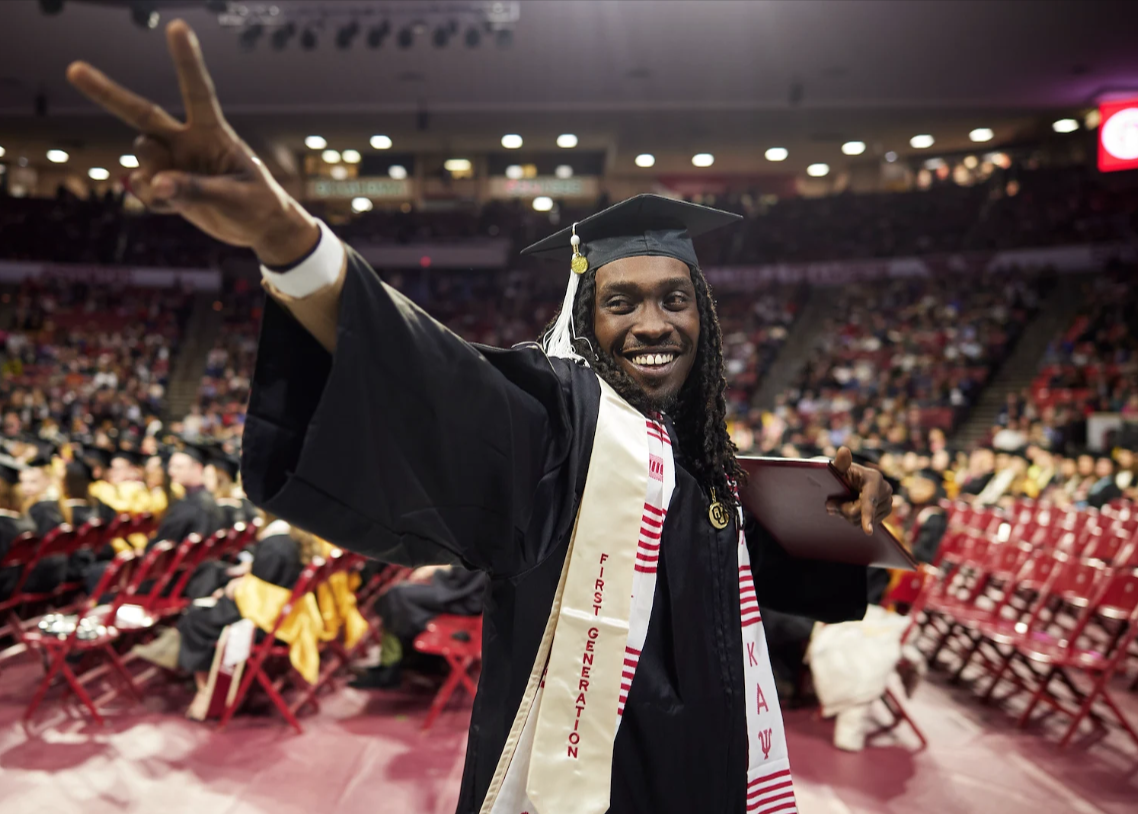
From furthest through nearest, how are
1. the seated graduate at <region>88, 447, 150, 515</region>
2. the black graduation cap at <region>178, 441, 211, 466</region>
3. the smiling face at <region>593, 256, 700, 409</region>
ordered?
the seated graduate at <region>88, 447, 150, 515</region> → the black graduation cap at <region>178, 441, 211, 466</region> → the smiling face at <region>593, 256, 700, 409</region>

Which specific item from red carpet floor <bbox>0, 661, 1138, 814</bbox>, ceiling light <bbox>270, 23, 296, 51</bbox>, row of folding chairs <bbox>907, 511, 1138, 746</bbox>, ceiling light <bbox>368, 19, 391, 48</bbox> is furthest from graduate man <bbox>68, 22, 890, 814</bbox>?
ceiling light <bbox>270, 23, 296, 51</bbox>

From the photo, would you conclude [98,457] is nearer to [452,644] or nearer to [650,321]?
[452,644]

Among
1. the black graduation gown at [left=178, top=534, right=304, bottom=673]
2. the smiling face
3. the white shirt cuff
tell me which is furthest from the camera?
the black graduation gown at [left=178, top=534, right=304, bottom=673]

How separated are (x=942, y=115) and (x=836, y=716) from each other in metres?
17.6

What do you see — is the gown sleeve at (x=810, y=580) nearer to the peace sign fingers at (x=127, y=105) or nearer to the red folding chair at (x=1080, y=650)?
the peace sign fingers at (x=127, y=105)

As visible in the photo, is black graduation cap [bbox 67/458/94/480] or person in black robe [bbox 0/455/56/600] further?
black graduation cap [bbox 67/458/94/480]

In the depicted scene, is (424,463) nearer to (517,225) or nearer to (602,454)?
(602,454)

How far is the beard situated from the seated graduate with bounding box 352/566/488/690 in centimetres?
338

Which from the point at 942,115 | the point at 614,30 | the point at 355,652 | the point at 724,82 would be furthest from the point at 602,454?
the point at 942,115

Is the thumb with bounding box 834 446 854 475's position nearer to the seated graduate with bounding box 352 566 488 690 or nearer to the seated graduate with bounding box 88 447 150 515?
the seated graduate with bounding box 352 566 488 690

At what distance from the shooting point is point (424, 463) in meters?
1.03

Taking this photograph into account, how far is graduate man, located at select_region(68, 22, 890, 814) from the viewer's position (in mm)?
926

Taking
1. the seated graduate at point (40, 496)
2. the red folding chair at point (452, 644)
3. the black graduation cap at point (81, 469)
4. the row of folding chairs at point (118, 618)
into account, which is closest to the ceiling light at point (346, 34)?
the black graduation cap at point (81, 469)

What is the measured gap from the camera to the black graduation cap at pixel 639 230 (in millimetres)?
1562
